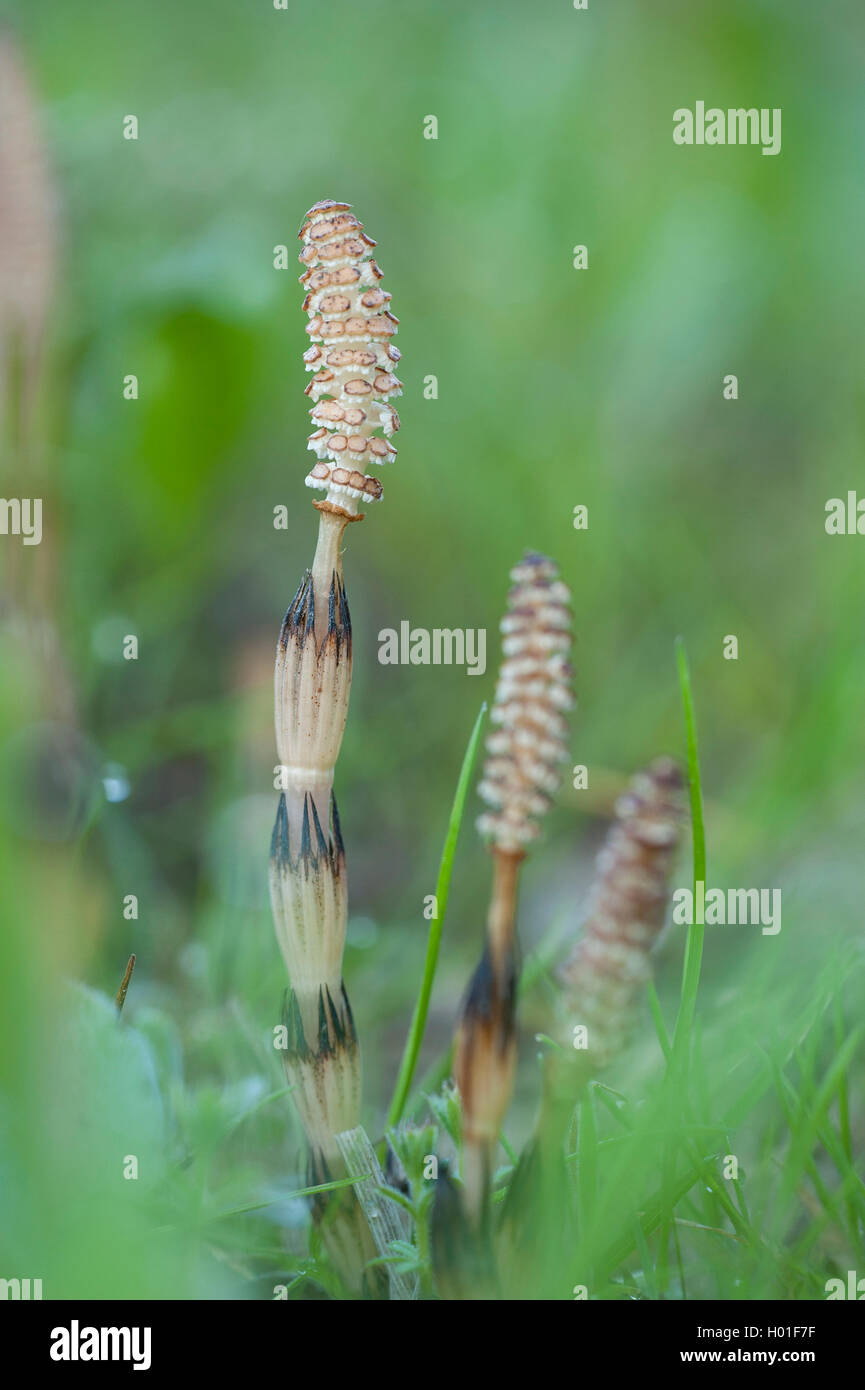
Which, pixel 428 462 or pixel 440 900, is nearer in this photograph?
pixel 440 900

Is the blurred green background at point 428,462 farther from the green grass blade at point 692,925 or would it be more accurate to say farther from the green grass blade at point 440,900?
the green grass blade at point 692,925

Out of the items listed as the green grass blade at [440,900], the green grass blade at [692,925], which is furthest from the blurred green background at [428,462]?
the green grass blade at [692,925]

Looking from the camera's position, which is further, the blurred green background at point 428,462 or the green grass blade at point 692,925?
the blurred green background at point 428,462

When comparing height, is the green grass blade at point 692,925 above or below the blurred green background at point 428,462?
below

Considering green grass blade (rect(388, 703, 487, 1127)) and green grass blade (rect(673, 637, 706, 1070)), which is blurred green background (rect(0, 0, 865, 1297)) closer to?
green grass blade (rect(388, 703, 487, 1127))

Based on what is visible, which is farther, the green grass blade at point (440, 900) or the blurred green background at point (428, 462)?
the blurred green background at point (428, 462)

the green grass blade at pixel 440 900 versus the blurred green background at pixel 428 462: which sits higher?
the blurred green background at pixel 428 462

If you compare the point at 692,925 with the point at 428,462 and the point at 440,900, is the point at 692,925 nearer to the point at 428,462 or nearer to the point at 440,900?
the point at 440,900

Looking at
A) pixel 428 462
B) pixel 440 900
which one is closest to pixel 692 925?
pixel 440 900
